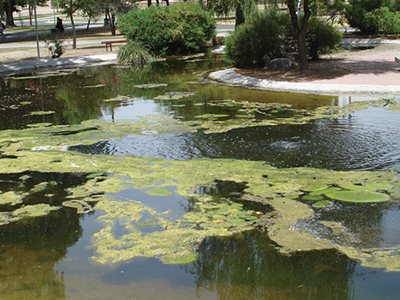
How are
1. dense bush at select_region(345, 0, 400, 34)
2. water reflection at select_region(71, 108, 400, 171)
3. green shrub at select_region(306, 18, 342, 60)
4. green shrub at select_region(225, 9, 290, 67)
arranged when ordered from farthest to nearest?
dense bush at select_region(345, 0, 400, 34), green shrub at select_region(306, 18, 342, 60), green shrub at select_region(225, 9, 290, 67), water reflection at select_region(71, 108, 400, 171)

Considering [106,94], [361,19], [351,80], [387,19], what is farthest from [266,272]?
[361,19]

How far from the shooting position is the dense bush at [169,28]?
80.9 feet

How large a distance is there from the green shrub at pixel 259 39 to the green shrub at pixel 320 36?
3.27ft

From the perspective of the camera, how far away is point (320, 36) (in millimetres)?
18188

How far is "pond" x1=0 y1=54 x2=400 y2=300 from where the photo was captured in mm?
4426

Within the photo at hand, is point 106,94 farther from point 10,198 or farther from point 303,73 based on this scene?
point 10,198

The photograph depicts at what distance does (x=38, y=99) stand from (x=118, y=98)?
268cm

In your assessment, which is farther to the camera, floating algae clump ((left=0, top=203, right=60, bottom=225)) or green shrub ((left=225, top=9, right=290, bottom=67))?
green shrub ((left=225, top=9, right=290, bottom=67))

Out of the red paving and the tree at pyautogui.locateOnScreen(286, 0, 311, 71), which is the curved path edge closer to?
the red paving

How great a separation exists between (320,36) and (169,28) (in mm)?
9611

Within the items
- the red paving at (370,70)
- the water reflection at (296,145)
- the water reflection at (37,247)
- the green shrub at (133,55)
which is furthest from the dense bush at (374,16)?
the water reflection at (37,247)

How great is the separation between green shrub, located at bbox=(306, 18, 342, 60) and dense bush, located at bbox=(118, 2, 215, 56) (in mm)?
8655

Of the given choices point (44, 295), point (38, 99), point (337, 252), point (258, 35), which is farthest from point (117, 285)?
point (258, 35)

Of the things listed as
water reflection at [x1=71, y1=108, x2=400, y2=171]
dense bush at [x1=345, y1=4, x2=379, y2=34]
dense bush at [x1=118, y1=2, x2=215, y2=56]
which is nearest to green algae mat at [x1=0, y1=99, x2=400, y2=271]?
water reflection at [x1=71, y1=108, x2=400, y2=171]
